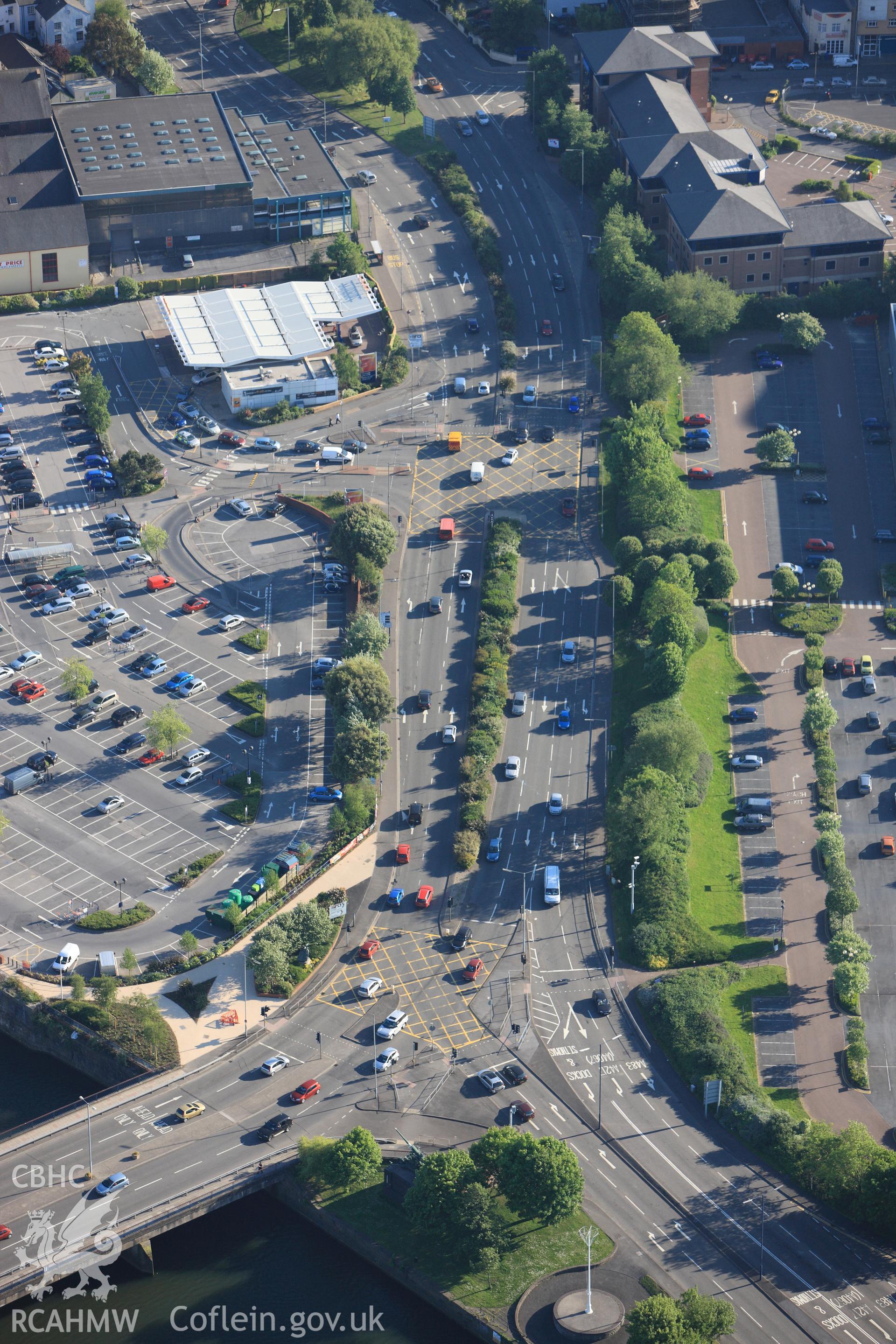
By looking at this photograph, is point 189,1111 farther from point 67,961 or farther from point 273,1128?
point 67,961

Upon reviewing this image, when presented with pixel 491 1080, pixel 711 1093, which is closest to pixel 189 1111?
pixel 491 1080

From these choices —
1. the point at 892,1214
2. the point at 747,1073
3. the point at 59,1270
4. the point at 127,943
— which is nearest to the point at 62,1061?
the point at 127,943

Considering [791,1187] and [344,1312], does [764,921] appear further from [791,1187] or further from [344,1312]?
[344,1312]

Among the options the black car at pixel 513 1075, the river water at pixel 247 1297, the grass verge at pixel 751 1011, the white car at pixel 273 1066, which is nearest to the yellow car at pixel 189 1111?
the white car at pixel 273 1066

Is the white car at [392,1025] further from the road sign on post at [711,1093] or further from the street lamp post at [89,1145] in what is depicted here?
the road sign on post at [711,1093]

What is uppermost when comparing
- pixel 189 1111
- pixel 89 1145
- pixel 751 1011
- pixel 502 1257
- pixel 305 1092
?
pixel 305 1092

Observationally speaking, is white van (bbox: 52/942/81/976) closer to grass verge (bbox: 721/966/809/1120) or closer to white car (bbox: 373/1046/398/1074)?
white car (bbox: 373/1046/398/1074)

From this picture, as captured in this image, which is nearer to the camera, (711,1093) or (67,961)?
(711,1093)

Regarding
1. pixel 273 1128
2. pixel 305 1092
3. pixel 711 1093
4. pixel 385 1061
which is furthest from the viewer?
pixel 385 1061
